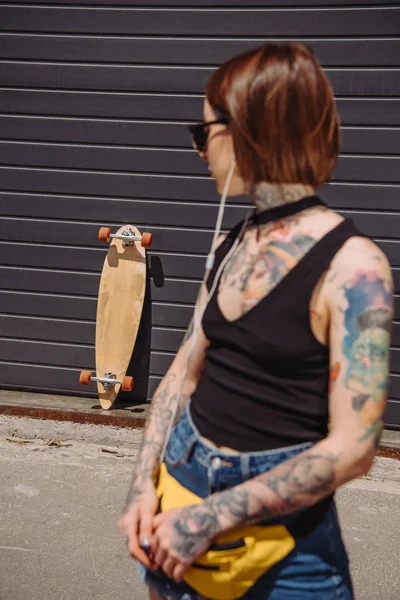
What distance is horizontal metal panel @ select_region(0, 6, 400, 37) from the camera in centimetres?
476

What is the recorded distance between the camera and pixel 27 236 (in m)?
5.46

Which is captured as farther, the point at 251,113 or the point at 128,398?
the point at 128,398

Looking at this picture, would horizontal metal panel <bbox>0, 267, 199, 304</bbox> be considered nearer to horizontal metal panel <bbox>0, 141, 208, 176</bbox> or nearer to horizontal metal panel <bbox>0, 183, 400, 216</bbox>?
horizontal metal panel <bbox>0, 183, 400, 216</bbox>

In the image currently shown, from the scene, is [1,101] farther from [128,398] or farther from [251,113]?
[251,113]

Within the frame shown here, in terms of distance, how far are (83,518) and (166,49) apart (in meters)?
3.14

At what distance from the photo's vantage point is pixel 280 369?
Result: 1.53m

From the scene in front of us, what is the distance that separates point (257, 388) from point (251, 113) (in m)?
0.58

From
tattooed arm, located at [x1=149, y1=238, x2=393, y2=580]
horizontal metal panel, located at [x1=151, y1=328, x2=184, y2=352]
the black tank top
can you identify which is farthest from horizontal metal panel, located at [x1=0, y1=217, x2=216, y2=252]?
tattooed arm, located at [x1=149, y1=238, x2=393, y2=580]

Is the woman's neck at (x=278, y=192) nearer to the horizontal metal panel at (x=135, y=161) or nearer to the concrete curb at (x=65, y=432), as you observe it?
the horizontal metal panel at (x=135, y=161)

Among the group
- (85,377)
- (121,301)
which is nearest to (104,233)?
(121,301)

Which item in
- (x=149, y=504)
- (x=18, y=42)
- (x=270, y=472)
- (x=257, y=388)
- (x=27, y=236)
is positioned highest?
(x=18, y=42)

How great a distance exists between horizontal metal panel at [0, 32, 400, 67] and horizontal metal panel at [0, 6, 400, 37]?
0.05m

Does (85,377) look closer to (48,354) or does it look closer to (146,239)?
(48,354)

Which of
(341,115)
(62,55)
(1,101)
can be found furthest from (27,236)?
(341,115)
